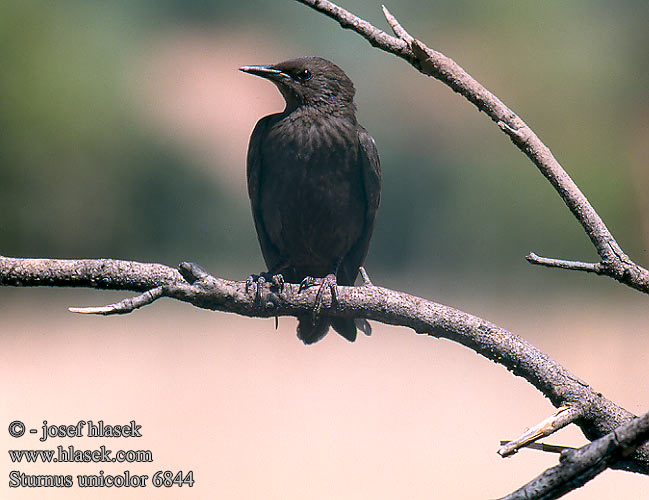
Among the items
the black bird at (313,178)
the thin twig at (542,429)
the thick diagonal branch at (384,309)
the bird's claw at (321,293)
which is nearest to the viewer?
the thin twig at (542,429)

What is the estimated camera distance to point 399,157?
661cm

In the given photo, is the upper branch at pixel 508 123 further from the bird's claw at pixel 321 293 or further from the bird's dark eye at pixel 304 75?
the bird's dark eye at pixel 304 75

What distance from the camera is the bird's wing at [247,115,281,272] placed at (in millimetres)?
2264

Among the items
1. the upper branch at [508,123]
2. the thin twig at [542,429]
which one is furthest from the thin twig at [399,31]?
the thin twig at [542,429]

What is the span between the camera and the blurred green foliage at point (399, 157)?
702 centimetres

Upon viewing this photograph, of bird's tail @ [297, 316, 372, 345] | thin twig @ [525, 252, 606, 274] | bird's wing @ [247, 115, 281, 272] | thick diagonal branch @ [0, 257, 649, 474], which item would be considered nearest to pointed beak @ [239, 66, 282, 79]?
bird's wing @ [247, 115, 281, 272]

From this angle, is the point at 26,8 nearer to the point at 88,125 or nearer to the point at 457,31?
the point at 88,125

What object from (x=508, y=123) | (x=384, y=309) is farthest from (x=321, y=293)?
(x=508, y=123)

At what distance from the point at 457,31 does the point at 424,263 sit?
90.3 inches

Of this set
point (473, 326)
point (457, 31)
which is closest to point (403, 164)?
point (457, 31)

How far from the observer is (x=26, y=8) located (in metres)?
7.95

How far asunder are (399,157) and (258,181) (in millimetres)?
4453

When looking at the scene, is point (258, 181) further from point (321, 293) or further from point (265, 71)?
point (321, 293)

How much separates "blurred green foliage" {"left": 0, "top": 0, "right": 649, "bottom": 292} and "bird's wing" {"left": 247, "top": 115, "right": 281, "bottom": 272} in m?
4.27
